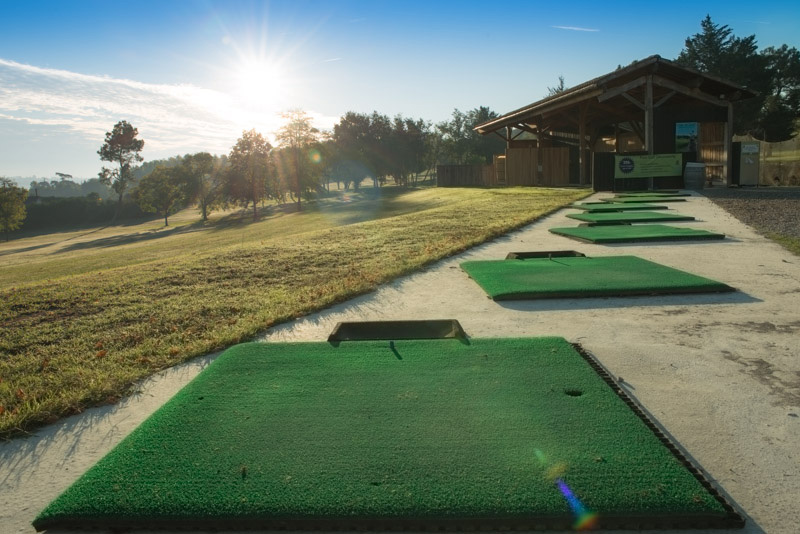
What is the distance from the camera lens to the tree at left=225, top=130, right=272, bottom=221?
51.3 metres

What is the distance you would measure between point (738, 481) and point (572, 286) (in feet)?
11.6

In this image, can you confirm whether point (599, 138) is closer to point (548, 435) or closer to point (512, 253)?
point (512, 253)

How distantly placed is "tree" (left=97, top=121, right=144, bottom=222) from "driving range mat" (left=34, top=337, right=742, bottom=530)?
84.7m

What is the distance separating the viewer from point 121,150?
81.5 meters

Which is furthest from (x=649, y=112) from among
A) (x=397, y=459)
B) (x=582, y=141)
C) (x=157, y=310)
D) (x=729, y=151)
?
(x=397, y=459)

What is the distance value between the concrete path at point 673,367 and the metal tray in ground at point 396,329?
0.69 feet

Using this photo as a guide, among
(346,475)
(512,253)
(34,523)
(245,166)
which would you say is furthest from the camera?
(245,166)

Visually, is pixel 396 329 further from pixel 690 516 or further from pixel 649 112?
pixel 649 112

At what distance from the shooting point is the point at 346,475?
7.04 ft

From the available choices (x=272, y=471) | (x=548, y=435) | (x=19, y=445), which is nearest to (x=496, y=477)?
(x=548, y=435)

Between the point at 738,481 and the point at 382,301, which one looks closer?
the point at 738,481

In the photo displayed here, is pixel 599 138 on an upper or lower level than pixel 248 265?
upper

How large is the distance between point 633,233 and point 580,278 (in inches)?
162

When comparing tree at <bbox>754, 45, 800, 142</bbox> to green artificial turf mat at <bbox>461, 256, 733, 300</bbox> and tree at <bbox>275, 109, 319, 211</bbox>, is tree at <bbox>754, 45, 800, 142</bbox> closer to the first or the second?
tree at <bbox>275, 109, 319, 211</bbox>
